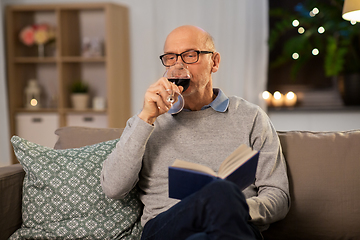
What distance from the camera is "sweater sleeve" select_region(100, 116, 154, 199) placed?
1281 millimetres

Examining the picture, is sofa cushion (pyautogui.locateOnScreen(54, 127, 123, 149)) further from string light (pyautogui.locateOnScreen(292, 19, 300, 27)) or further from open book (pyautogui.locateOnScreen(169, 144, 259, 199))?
string light (pyautogui.locateOnScreen(292, 19, 300, 27))

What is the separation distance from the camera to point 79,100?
3.64 meters

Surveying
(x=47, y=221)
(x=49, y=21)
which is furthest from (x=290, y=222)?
(x=49, y=21)

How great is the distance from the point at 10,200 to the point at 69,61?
2359 mm

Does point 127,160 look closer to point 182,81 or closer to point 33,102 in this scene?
point 182,81

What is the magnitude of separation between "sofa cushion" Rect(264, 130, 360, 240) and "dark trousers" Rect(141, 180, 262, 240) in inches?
20.4

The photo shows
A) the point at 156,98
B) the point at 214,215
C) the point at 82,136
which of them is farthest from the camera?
the point at 82,136

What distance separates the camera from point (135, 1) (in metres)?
3.78

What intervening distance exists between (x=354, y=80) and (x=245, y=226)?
269 cm

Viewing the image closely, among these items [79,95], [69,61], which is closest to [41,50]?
[69,61]

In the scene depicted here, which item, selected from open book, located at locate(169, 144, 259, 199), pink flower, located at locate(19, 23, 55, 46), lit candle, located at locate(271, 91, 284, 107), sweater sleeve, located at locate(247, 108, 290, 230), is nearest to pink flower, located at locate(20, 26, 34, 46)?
pink flower, located at locate(19, 23, 55, 46)

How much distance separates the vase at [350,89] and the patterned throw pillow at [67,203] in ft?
8.29

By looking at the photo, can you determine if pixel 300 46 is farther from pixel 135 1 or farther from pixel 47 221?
pixel 47 221

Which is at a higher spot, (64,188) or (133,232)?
(64,188)
